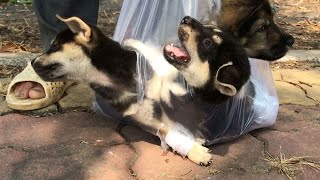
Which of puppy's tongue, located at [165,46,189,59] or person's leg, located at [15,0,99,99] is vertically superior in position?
puppy's tongue, located at [165,46,189,59]

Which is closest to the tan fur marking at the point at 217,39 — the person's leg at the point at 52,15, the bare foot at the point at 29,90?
the person's leg at the point at 52,15

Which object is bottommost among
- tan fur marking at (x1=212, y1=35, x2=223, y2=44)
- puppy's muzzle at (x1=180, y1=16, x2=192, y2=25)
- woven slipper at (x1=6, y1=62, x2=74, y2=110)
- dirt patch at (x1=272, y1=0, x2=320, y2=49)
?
dirt patch at (x1=272, y1=0, x2=320, y2=49)

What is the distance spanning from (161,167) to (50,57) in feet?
1.94

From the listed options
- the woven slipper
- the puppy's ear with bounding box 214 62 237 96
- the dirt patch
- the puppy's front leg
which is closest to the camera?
the puppy's ear with bounding box 214 62 237 96

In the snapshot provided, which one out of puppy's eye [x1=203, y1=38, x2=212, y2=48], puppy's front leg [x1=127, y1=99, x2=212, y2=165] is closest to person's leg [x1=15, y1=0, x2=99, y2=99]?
puppy's front leg [x1=127, y1=99, x2=212, y2=165]

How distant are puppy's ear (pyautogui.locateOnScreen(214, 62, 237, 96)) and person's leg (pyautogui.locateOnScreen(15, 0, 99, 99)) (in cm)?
76

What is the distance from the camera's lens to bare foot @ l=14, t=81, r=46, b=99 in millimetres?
2258

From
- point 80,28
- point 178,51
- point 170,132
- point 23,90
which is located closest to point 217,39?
point 178,51

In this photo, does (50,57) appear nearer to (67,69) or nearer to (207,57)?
(67,69)

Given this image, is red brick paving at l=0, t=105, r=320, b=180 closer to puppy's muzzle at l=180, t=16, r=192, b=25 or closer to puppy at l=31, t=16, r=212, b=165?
puppy at l=31, t=16, r=212, b=165


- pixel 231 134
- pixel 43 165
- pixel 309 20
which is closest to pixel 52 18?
pixel 43 165

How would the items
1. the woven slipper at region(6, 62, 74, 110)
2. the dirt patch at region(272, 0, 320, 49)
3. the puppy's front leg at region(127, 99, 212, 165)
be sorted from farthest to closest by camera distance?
the dirt patch at region(272, 0, 320, 49), the woven slipper at region(6, 62, 74, 110), the puppy's front leg at region(127, 99, 212, 165)

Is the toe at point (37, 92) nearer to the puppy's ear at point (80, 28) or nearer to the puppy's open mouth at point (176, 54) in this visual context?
the puppy's ear at point (80, 28)

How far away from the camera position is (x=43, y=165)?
1.81 meters
